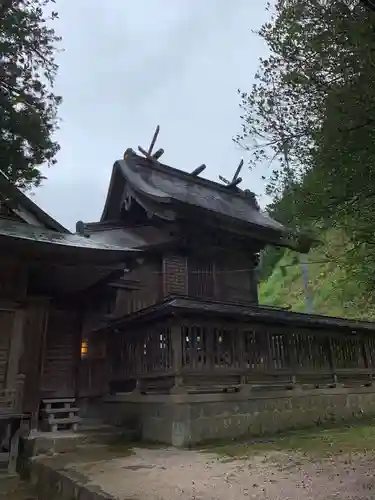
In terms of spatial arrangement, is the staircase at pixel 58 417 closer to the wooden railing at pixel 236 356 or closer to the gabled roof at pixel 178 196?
the wooden railing at pixel 236 356

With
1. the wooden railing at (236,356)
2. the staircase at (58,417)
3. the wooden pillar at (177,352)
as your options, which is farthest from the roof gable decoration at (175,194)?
the staircase at (58,417)

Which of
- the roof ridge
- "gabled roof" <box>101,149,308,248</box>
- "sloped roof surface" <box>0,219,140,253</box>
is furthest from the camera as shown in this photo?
the roof ridge

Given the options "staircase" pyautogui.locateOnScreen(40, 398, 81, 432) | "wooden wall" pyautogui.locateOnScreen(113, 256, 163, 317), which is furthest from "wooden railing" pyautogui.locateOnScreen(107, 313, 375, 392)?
"staircase" pyautogui.locateOnScreen(40, 398, 81, 432)

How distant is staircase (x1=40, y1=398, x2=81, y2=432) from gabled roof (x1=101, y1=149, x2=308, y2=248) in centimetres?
562

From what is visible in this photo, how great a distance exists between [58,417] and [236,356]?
4.33 m

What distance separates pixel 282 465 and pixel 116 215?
11.2m

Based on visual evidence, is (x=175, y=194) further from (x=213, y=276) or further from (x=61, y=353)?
(x=61, y=353)

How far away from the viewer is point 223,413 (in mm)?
8836

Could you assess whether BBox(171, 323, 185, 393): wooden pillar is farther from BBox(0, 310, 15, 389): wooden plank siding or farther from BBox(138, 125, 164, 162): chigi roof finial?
BBox(138, 125, 164, 162): chigi roof finial

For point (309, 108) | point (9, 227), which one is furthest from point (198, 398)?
point (309, 108)

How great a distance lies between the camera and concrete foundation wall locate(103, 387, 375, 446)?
327 inches

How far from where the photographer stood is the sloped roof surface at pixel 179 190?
13.7 meters

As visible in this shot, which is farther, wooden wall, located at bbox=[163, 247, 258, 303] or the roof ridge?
the roof ridge

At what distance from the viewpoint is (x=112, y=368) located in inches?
444
